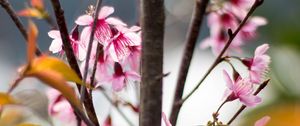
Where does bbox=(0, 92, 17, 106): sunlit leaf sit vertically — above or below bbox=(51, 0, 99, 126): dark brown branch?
above

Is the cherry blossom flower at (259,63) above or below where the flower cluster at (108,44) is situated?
below

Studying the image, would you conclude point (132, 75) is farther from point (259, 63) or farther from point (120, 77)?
point (259, 63)

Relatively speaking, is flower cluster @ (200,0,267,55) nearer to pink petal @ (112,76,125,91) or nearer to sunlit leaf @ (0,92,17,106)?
pink petal @ (112,76,125,91)

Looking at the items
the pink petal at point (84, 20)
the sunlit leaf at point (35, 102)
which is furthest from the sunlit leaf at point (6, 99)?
the pink petal at point (84, 20)

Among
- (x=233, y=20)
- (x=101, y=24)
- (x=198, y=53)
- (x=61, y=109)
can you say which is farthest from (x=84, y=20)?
(x=198, y=53)

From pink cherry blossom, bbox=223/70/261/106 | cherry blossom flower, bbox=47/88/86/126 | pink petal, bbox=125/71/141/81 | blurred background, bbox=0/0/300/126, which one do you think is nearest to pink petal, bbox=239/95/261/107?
pink cherry blossom, bbox=223/70/261/106

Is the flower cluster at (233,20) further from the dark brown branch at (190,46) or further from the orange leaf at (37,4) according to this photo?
the orange leaf at (37,4)
